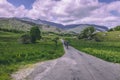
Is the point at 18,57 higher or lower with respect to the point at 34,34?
lower

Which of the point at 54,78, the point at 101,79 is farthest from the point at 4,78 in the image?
the point at 101,79

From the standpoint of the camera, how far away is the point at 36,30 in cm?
13700

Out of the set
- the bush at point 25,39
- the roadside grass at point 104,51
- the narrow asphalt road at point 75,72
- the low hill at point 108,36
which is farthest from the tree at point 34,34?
the narrow asphalt road at point 75,72

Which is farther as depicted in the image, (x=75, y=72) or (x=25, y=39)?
(x=25, y=39)

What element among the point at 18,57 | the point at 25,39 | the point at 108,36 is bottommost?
the point at 108,36

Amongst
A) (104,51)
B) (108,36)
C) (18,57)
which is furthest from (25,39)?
(108,36)

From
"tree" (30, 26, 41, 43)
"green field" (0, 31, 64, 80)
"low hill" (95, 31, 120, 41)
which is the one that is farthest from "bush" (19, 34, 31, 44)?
"low hill" (95, 31, 120, 41)

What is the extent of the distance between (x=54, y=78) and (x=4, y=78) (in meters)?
4.69

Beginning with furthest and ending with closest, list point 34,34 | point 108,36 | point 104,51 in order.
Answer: point 108,36 → point 34,34 → point 104,51

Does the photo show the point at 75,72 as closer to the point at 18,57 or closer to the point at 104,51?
the point at 18,57

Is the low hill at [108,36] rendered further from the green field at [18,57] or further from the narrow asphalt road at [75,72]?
the narrow asphalt road at [75,72]

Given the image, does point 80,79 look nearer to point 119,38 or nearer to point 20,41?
point 20,41

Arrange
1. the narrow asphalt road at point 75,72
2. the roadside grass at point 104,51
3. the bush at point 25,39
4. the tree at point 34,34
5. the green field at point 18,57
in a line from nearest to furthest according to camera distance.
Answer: the narrow asphalt road at point 75,72
the green field at point 18,57
the roadside grass at point 104,51
the bush at point 25,39
the tree at point 34,34

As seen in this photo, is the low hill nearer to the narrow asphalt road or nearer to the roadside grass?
the roadside grass
